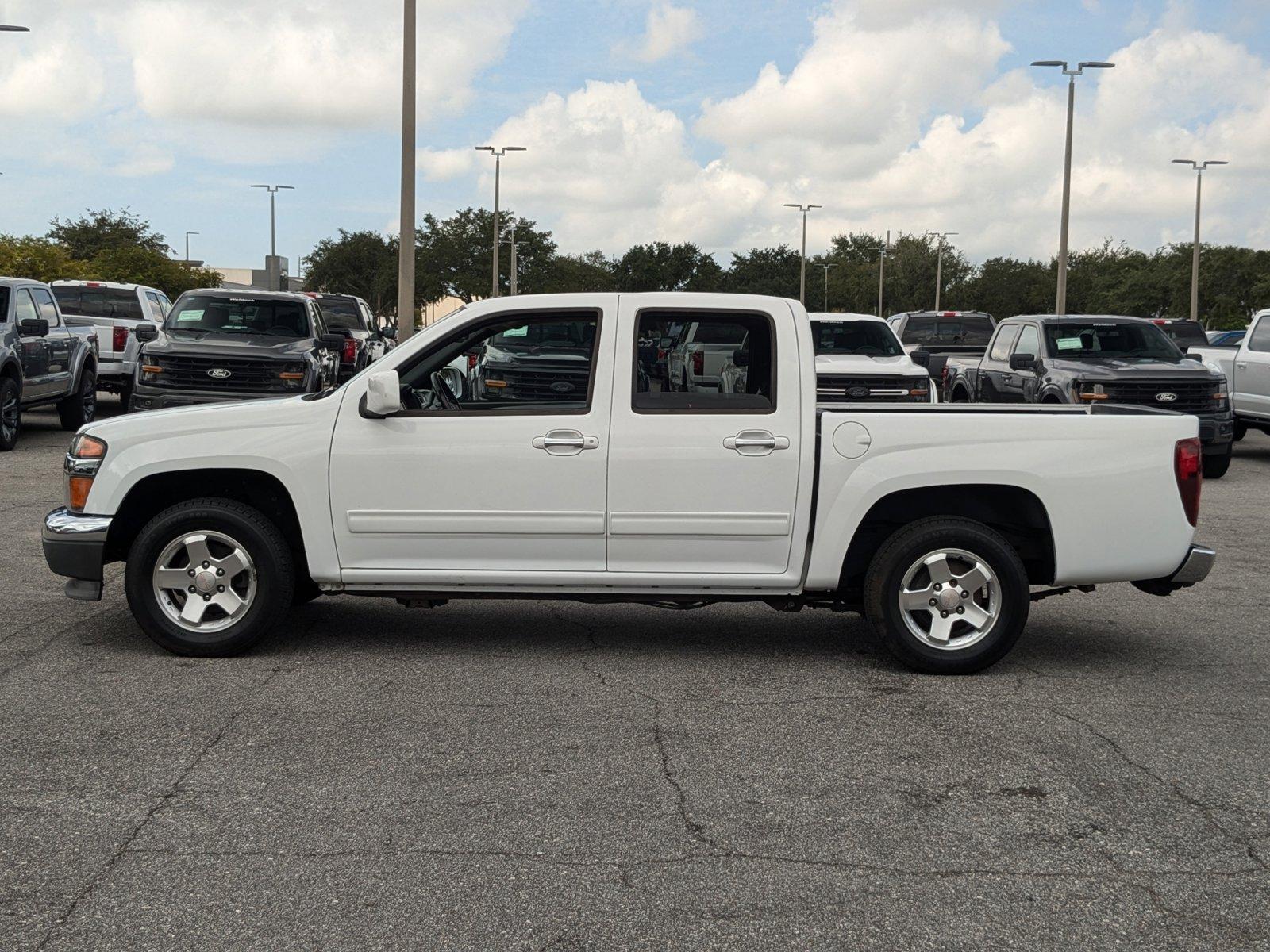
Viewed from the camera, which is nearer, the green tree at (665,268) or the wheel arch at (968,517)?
the wheel arch at (968,517)

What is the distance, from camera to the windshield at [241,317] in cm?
1869

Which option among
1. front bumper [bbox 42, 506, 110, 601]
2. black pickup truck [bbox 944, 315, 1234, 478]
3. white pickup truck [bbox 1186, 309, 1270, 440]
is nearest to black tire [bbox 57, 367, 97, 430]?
black pickup truck [bbox 944, 315, 1234, 478]

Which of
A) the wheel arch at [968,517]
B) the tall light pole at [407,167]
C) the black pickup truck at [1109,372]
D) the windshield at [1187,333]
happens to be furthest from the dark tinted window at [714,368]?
the windshield at [1187,333]

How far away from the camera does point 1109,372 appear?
53.3 feet

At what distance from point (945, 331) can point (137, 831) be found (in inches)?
1041

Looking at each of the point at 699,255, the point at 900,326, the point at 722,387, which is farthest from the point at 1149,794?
the point at 699,255

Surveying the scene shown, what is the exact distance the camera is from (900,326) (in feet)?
97.0

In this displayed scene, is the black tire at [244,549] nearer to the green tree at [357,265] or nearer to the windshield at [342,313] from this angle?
the windshield at [342,313]

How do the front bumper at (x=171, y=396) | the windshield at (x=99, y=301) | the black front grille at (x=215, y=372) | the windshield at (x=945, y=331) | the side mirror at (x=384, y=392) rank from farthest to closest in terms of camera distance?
the windshield at (x=945, y=331) → the windshield at (x=99, y=301) → the black front grille at (x=215, y=372) → the front bumper at (x=171, y=396) → the side mirror at (x=384, y=392)

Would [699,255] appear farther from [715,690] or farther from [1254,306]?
[715,690]

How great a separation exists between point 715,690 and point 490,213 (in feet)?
249

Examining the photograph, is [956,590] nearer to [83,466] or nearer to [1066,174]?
[83,466]

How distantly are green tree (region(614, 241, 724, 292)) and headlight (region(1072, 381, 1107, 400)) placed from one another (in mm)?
105223

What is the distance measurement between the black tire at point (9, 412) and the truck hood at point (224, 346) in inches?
60.7
